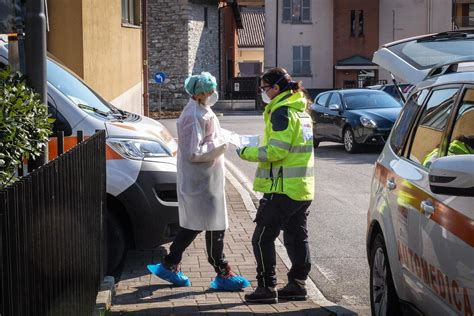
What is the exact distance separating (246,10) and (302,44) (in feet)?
64.9

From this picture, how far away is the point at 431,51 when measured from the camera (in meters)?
6.38

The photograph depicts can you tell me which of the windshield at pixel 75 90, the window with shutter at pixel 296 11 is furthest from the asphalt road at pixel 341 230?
the window with shutter at pixel 296 11

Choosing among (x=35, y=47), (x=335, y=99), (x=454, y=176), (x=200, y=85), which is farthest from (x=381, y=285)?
(x=335, y=99)

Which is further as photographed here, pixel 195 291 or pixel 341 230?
pixel 341 230

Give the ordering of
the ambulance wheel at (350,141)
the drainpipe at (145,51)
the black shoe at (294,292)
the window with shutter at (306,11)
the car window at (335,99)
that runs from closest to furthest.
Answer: the black shoe at (294,292) < the ambulance wheel at (350,141) < the car window at (335,99) < the drainpipe at (145,51) < the window with shutter at (306,11)

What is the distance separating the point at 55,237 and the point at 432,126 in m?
2.44

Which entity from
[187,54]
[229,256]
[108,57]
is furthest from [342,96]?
[187,54]

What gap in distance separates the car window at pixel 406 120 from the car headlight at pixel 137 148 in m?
2.37

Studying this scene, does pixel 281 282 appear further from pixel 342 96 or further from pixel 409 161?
pixel 342 96

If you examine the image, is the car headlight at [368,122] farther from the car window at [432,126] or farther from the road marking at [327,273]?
the car window at [432,126]

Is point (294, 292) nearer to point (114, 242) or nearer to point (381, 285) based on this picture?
point (381, 285)

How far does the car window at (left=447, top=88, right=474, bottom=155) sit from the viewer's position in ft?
14.9

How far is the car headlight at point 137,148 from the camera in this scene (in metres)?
7.36

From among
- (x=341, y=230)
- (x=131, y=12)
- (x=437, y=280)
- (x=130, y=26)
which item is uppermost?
(x=131, y=12)
